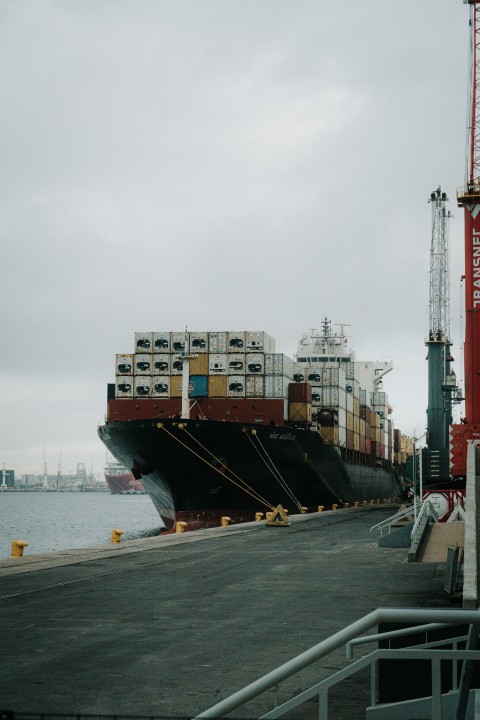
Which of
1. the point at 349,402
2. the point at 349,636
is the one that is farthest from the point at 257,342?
the point at 349,636

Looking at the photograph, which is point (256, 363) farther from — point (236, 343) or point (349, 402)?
point (349, 402)

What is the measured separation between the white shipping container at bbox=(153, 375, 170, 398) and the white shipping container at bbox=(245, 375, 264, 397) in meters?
4.82

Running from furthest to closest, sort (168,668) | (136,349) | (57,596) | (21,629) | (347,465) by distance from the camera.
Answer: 1. (347,465)
2. (136,349)
3. (57,596)
4. (21,629)
5. (168,668)

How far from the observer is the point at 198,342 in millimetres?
55469

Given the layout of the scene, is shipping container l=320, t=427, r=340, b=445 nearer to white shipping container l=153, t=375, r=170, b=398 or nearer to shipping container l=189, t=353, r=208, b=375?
shipping container l=189, t=353, r=208, b=375

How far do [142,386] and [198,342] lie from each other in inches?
171

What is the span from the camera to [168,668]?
10508 millimetres

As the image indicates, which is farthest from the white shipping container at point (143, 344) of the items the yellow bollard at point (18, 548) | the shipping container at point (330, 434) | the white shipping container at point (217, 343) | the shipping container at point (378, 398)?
the shipping container at point (378, 398)

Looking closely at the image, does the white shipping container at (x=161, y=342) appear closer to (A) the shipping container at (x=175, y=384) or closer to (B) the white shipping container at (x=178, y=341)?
(B) the white shipping container at (x=178, y=341)

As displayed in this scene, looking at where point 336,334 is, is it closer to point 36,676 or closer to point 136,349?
point 136,349

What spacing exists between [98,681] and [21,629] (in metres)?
3.91

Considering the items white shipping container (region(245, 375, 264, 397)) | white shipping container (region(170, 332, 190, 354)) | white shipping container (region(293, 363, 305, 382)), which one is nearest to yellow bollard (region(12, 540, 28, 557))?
white shipping container (region(245, 375, 264, 397))

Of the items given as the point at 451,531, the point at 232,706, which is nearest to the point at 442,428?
the point at 451,531

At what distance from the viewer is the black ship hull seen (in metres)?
48.6
